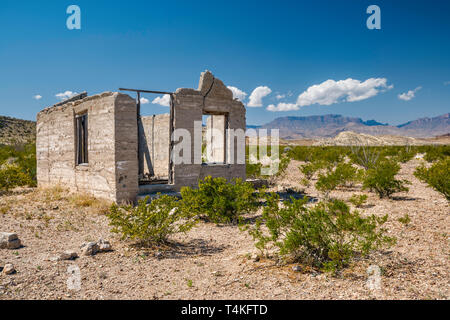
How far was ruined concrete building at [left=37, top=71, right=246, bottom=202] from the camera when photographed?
862cm

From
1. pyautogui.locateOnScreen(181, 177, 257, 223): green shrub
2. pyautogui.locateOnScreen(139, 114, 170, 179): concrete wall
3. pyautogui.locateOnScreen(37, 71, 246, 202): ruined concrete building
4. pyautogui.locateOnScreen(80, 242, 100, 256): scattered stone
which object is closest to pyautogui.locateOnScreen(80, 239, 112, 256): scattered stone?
pyautogui.locateOnScreen(80, 242, 100, 256): scattered stone

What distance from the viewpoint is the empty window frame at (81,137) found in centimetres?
1027

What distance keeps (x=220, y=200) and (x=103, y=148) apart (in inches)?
159

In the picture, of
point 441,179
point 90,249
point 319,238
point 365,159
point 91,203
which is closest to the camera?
point 319,238

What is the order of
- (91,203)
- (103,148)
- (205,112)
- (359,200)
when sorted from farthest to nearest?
(205,112) → (103,148) → (91,203) → (359,200)

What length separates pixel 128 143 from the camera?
866cm

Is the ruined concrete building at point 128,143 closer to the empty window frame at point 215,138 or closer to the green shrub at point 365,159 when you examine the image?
the empty window frame at point 215,138

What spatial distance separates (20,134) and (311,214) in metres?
44.8

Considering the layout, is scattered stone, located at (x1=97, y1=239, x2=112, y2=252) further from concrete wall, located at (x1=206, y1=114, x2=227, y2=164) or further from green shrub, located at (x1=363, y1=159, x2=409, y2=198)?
green shrub, located at (x1=363, y1=159, x2=409, y2=198)

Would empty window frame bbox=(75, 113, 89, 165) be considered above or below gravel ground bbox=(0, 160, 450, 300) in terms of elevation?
above

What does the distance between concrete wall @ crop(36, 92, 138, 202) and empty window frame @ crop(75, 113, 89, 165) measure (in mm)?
139

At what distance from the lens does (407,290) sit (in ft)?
11.3

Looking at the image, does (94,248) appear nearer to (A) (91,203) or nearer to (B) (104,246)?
(B) (104,246)

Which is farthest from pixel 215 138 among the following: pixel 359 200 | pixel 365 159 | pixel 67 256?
pixel 365 159
